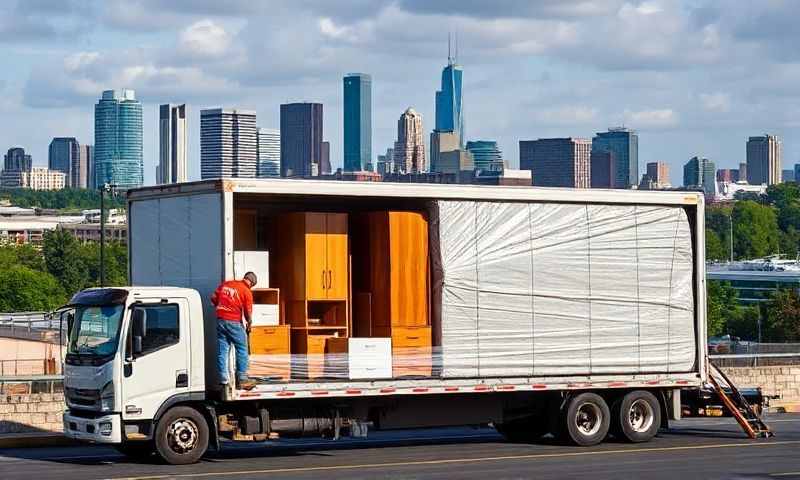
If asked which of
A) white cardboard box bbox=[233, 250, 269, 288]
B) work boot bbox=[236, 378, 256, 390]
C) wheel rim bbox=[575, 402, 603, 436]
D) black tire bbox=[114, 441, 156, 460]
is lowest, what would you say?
black tire bbox=[114, 441, 156, 460]

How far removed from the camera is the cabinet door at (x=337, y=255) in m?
23.6

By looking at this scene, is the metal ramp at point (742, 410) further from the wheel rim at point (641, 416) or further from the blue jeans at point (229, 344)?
the blue jeans at point (229, 344)

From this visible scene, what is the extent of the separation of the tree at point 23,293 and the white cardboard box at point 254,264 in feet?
458

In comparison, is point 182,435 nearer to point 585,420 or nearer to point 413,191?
point 413,191

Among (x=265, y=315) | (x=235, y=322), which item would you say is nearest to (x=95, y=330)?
(x=235, y=322)

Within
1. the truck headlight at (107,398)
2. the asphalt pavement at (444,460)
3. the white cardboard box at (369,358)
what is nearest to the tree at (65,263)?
A: the asphalt pavement at (444,460)

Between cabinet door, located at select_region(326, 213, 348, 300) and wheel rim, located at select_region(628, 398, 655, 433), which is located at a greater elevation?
cabinet door, located at select_region(326, 213, 348, 300)

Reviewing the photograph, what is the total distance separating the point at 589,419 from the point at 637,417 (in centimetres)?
90

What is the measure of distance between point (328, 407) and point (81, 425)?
11.9ft

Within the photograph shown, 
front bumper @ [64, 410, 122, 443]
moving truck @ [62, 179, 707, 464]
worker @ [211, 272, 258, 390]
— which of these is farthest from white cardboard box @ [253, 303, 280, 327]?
front bumper @ [64, 410, 122, 443]

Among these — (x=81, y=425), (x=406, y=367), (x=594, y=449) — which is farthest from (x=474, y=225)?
(x=81, y=425)

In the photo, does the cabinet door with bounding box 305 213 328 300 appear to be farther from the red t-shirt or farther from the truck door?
the truck door

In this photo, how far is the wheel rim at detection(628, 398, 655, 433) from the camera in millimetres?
25438

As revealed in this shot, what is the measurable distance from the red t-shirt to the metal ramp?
29.0 ft
